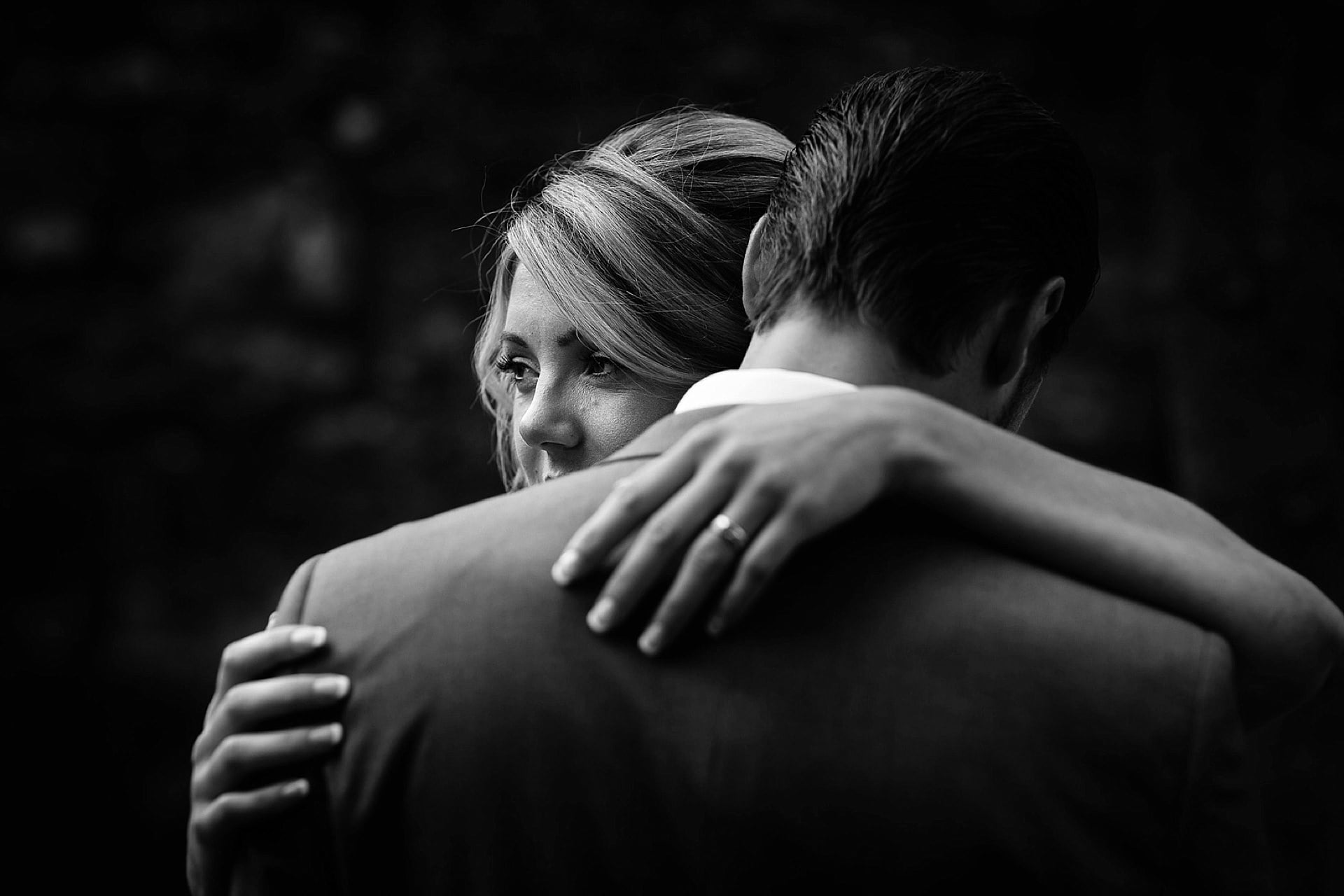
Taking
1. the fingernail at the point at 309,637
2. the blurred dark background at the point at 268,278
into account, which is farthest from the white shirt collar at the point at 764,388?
the blurred dark background at the point at 268,278

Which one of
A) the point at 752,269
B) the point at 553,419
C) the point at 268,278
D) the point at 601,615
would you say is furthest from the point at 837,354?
the point at 268,278

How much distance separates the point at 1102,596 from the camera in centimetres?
75

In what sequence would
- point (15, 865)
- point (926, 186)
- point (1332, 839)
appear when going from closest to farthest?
point (926, 186)
point (1332, 839)
point (15, 865)

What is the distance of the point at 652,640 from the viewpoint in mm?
722

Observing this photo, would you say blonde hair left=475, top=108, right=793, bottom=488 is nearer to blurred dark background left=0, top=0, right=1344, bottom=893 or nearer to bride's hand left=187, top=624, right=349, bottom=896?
bride's hand left=187, top=624, right=349, bottom=896

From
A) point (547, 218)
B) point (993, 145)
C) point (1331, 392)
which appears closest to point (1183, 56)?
point (1331, 392)

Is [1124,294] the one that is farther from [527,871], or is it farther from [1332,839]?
[527,871]

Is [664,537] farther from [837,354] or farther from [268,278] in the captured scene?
[268,278]

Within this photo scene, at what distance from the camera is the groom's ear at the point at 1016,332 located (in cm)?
91

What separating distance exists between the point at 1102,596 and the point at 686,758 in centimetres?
28

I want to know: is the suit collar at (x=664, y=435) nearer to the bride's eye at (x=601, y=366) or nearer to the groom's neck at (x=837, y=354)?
the groom's neck at (x=837, y=354)

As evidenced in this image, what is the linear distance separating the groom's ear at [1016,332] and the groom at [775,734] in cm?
19

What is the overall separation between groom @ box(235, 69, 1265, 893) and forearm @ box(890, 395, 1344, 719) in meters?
0.03

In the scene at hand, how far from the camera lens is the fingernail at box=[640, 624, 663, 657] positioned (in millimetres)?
719
